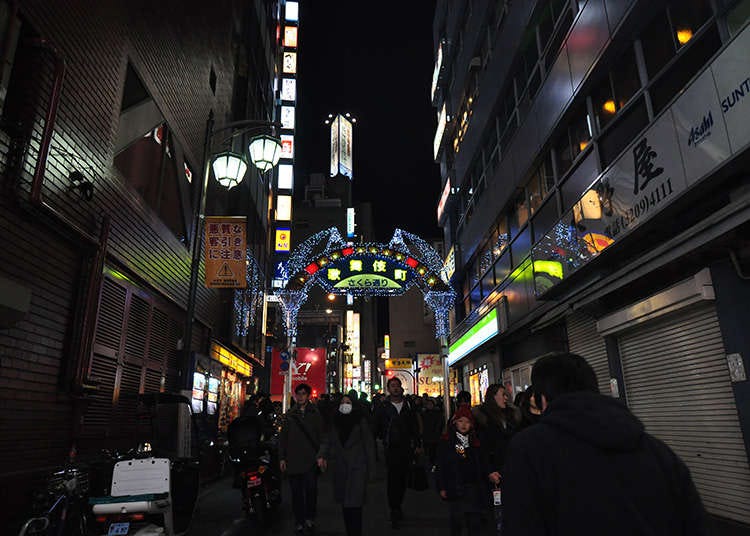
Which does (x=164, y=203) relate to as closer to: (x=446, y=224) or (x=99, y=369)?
(x=99, y=369)

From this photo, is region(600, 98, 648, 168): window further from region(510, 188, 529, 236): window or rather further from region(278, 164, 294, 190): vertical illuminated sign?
region(278, 164, 294, 190): vertical illuminated sign

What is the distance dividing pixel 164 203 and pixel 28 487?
7.59 m

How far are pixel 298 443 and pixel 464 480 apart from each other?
10.0 feet

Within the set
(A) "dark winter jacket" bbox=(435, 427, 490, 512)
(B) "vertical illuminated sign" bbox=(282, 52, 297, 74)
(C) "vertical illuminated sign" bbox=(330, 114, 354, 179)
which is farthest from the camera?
(C) "vertical illuminated sign" bbox=(330, 114, 354, 179)

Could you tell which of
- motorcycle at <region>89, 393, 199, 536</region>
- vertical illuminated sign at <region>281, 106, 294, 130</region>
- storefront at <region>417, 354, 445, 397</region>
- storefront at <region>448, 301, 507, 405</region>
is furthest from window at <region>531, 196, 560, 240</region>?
storefront at <region>417, 354, 445, 397</region>

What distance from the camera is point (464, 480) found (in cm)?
581

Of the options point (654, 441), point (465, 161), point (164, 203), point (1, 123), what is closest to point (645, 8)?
point (654, 441)

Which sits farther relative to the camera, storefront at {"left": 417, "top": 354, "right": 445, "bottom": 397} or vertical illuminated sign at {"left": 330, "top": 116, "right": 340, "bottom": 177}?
vertical illuminated sign at {"left": 330, "top": 116, "right": 340, "bottom": 177}

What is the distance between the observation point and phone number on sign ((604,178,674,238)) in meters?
7.55

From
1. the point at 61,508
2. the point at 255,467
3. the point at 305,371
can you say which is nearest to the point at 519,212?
the point at 255,467

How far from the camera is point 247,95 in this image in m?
21.4

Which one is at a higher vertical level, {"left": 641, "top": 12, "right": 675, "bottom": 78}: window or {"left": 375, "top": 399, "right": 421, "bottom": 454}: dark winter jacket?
{"left": 641, "top": 12, "right": 675, "bottom": 78}: window

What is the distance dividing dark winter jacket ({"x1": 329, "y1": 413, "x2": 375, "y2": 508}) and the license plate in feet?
8.61

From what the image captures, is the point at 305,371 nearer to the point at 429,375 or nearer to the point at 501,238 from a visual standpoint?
the point at 501,238
